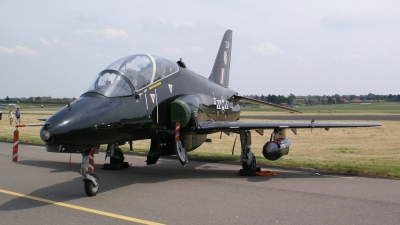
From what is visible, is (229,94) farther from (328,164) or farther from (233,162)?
(328,164)

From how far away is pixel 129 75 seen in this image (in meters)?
9.93

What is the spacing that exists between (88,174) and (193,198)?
2106 mm

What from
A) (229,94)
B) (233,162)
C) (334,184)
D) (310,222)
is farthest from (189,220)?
(229,94)

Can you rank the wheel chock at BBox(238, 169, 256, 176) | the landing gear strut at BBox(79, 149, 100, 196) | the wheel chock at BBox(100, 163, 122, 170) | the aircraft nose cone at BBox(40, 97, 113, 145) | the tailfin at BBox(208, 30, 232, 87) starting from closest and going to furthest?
1. the aircraft nose cone at BBox(40, 97, 113, 145)
2. the landing gear strut at BBox(79, 149, 100, 196)
3. the wheel chock at BBox(238, 169, 256, 176)
4. the wheel chock at BBox(100, 163, 122, 170)
5. the tailfin at BBox(208, 30, 232, 87)

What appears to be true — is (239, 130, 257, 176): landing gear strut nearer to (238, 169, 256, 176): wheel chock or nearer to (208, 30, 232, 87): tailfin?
(238, 169, 256, 176): wheel chock

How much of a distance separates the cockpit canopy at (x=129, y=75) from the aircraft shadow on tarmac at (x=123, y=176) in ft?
7.22

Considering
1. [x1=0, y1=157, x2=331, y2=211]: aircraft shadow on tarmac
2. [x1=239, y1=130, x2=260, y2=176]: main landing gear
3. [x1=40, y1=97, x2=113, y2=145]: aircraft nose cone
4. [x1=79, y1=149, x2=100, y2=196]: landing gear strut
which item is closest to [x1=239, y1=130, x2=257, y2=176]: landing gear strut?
[x1=239, y1=130, x2=260, y2=176]: main landing gear

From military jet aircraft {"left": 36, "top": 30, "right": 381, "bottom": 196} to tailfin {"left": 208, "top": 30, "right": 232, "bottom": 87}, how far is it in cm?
285

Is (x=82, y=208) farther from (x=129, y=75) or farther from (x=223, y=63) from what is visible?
(x=223, y=63)

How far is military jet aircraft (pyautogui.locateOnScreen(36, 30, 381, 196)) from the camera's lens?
26.5 feet


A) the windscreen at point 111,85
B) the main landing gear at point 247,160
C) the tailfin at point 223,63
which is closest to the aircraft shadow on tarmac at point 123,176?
the main landing gear at point 247,160

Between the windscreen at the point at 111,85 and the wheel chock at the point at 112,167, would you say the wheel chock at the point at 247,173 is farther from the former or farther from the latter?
the windscreen at the point at 111,85

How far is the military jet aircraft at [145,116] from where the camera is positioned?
808cm

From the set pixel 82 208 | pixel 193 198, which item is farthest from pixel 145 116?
pixel 82 208
